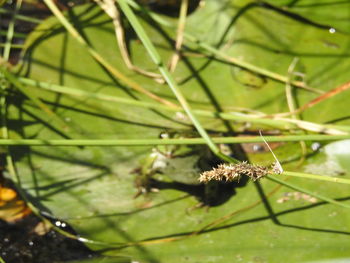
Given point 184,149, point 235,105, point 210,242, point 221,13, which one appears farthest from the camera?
point 221,13

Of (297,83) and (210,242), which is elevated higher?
(297,83)

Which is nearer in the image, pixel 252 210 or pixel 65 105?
pixel 252 210

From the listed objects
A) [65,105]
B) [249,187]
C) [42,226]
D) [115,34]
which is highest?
[115,34]

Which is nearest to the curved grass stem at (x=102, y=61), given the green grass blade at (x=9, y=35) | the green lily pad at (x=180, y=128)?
the green lily pad at (x=180, y=128)

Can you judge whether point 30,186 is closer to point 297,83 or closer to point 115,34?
point 115,34

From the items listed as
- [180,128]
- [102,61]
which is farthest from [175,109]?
[102,61]

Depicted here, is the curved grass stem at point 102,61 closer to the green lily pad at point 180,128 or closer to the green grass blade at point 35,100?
the green lily pad at point 180,128

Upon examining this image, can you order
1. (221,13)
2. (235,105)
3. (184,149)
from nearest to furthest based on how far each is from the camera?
(184,149), (235,105), (221,13)

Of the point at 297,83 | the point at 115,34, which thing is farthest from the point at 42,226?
the point at 297,83
